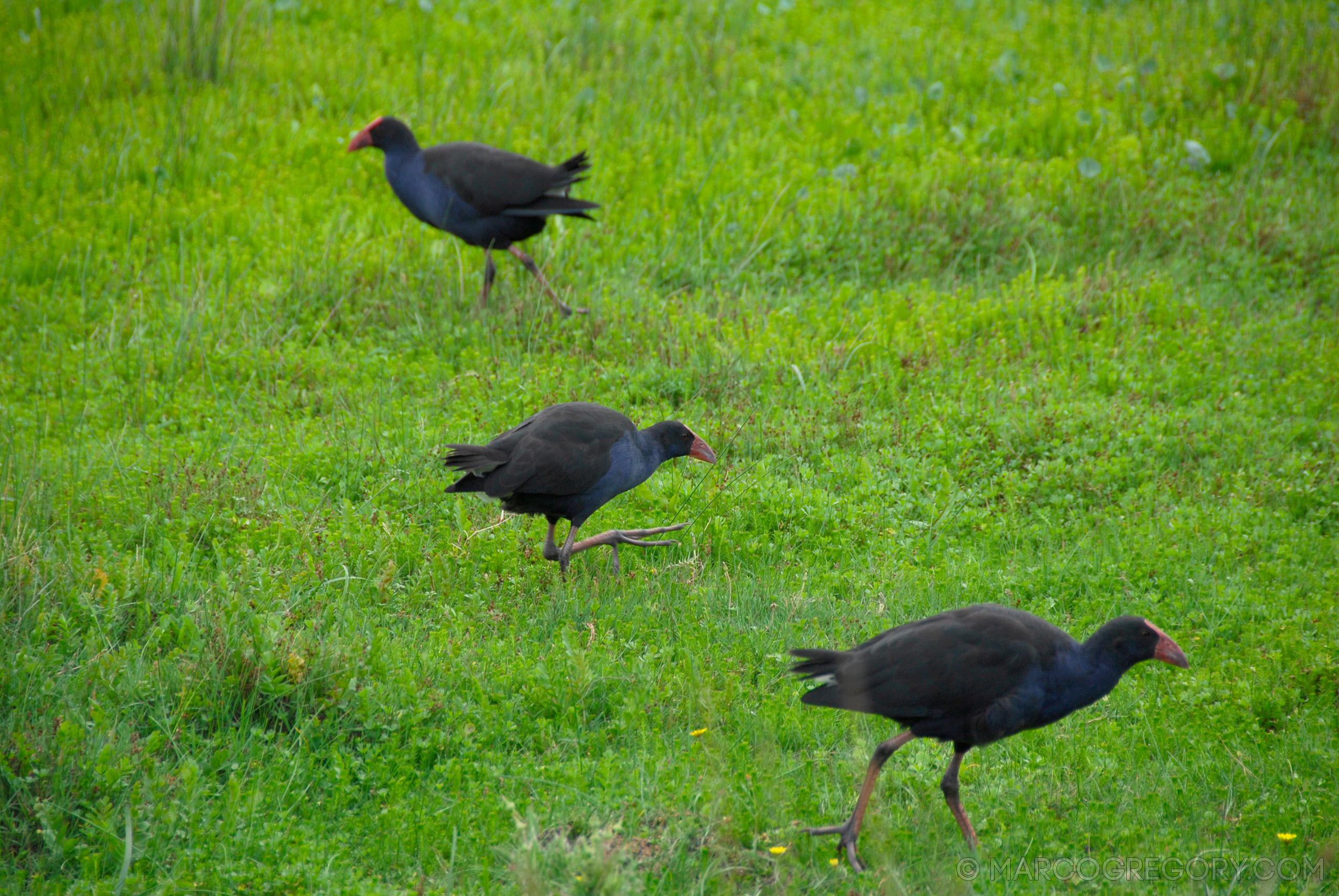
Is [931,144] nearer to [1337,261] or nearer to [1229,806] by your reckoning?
[1337,261]

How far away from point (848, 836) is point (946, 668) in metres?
0.65

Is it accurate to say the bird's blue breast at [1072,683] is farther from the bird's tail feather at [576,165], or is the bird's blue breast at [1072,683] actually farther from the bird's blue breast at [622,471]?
the bird's tail feather at [576,165]

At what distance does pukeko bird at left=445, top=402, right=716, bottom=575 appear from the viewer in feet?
16.3

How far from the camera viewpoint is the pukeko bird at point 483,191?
24.6ft

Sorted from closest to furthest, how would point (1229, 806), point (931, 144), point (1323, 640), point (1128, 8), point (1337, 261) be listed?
point (1229, 806)
point (1323, 640)
point (1337, 261)
point (931, 144)
point (1128, 8)

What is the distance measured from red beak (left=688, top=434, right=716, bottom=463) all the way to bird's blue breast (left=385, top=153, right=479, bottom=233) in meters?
2.99

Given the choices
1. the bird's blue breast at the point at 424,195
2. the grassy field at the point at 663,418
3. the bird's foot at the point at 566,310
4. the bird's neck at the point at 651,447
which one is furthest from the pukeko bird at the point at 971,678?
the bird's blue breast at the point at 424,195

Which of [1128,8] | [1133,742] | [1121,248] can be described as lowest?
[1133,742]

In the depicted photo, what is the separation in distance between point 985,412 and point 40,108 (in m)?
8.75

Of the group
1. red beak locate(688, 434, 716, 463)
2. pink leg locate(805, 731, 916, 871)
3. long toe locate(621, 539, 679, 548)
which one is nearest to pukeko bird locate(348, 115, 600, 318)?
red beak locate(688, 434, 716, 463)

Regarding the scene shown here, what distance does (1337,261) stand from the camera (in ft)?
27.0

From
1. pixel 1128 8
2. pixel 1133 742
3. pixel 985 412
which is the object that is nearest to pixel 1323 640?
pixel 1133 742

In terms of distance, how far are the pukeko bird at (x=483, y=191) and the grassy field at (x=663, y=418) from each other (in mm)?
350

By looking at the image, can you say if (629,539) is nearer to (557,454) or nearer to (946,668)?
(557,454)
